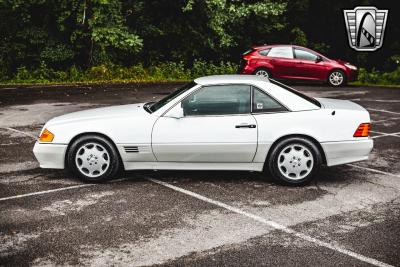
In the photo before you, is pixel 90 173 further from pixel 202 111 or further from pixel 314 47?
pixel 314 47

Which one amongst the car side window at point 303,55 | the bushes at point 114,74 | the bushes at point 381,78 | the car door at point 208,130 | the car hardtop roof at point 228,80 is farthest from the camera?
the bushes at point 114,74

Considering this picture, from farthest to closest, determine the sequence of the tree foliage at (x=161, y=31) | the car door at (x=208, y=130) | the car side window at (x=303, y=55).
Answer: the tree foliage at (x=161, y=31) < the car side window at (x=303, y=55) < the car door at (x=208, y=130)

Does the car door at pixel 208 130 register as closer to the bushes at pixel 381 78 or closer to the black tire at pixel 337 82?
the black tire at pixel 337 82

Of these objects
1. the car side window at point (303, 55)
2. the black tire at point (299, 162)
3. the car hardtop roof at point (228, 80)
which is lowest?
the black tire at point (299, 162)

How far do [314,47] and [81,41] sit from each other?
11982 mm

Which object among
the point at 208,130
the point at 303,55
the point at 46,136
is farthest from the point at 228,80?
the point at 303,55

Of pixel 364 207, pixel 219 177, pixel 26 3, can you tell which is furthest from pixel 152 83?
pixel 364 207

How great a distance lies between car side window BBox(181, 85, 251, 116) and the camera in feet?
22.3

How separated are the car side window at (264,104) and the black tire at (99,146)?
1.97 meters

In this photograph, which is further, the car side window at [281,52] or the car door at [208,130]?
the car side window at [281,52]

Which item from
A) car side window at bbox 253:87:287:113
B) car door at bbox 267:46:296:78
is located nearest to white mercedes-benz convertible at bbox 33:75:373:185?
car side window at bbox 253:87:287:113

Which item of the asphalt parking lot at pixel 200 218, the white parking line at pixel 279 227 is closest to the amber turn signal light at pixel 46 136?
the asphalt parking lot at pixel 200 218

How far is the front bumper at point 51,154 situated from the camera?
6859 mm

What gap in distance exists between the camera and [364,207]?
5938mm
